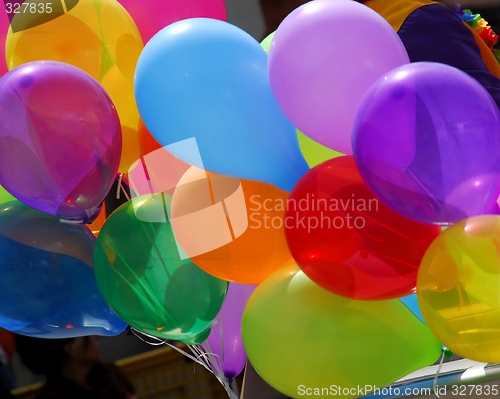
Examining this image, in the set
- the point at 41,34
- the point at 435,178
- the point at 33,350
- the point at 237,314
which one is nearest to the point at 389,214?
the point at 435,178

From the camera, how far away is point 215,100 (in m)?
0.74

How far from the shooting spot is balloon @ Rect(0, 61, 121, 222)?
2.44 ft

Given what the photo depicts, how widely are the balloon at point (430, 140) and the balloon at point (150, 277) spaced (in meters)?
0.40

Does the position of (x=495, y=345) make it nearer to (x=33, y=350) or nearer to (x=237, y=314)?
(x=237, y=314)

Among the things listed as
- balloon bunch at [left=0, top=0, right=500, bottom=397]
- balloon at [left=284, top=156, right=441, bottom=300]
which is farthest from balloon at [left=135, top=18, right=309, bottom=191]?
balloon at [left=284, top=156, right=441, bottom=300]

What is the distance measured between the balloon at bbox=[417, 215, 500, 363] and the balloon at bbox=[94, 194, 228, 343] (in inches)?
16.2

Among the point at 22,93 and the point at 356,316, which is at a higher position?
the point at 22,93

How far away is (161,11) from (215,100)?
41 centimetres

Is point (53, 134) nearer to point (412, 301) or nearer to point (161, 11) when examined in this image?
point (161, 11)

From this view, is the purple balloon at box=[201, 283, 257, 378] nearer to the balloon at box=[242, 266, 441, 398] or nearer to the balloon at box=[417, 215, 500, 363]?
the balloon at box=[242, 266, 441, 398]

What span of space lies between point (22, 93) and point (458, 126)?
64 cm

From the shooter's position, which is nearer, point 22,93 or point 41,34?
point 22,93

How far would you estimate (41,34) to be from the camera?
0.91 metres

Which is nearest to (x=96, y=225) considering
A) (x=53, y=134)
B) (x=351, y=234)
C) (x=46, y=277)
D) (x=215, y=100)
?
(x=46, y=277)
